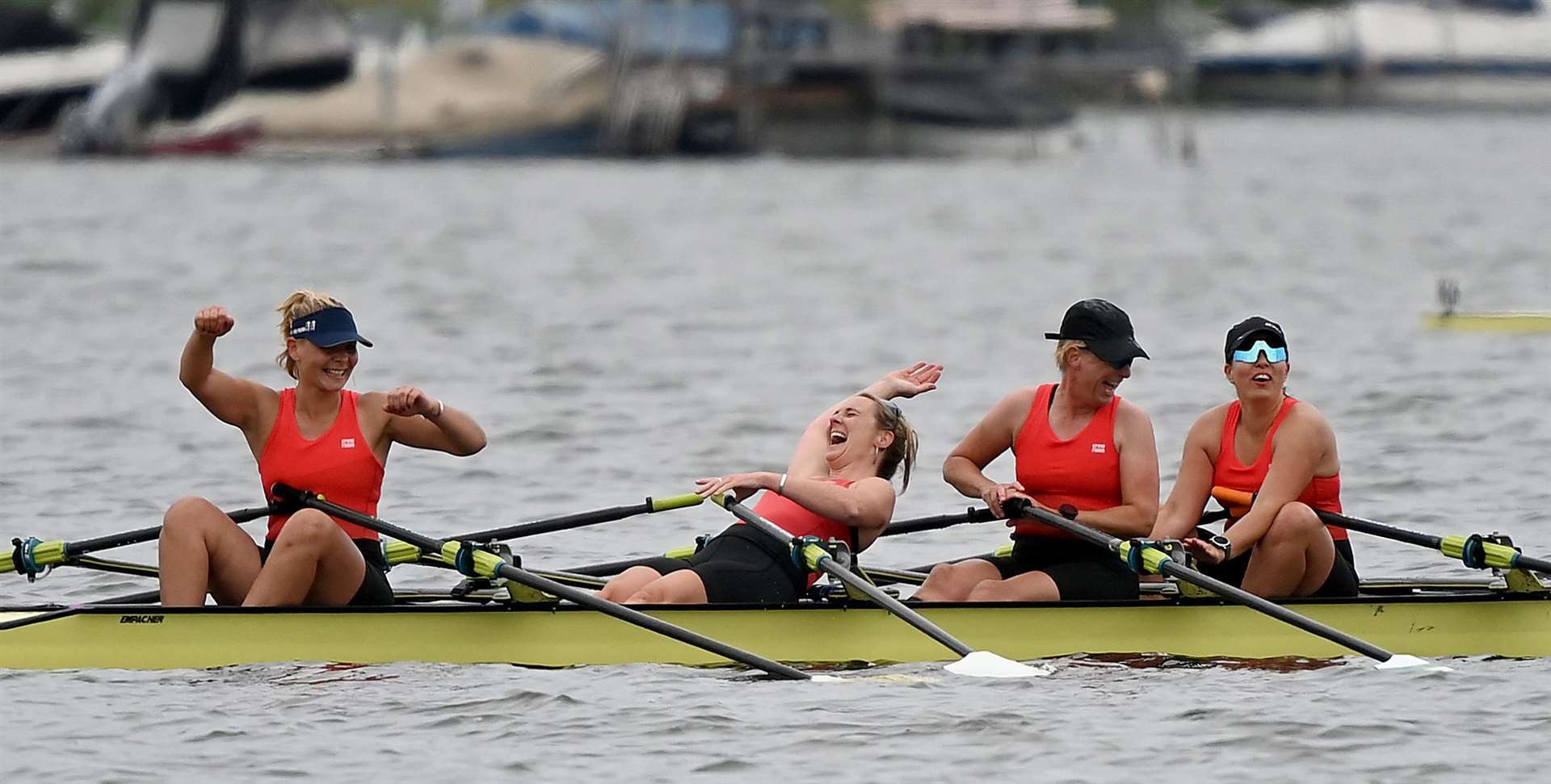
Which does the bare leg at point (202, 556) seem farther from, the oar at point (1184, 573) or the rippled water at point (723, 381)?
the oar at point (1184, 573)

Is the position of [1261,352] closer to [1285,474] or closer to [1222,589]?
[1285,474]

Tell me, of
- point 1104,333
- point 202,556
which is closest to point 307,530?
point 202,556

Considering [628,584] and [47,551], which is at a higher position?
[47,551]

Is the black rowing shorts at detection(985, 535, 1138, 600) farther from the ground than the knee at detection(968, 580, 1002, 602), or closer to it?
farther from the ground

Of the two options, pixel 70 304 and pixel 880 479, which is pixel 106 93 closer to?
pixel 70 304

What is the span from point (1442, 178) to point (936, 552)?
4844 centimetres

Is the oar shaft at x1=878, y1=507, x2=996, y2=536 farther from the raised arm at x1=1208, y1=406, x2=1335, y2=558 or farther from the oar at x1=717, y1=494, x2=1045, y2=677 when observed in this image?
the raised arm at x1=1208, y1=406, x2=1335, y2=558

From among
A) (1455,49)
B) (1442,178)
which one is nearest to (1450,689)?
(1442,178)

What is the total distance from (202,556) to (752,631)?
2.21m

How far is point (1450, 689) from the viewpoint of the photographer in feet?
35.2

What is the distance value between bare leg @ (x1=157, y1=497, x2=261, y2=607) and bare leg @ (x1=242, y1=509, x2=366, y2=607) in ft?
0.29

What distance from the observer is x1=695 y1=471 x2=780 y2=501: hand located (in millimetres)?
10867

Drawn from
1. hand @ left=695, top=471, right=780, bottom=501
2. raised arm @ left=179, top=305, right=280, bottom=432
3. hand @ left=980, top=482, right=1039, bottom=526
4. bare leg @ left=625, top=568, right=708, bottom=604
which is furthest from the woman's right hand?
raised arm @ left=179, top=305, right=280, bottom=432

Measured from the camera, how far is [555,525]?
11773mm
